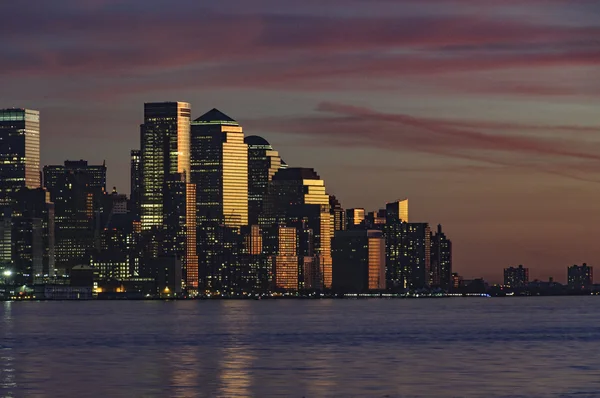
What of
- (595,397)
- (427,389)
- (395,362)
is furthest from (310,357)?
(595,397)

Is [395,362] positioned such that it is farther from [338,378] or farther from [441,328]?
[441,328]

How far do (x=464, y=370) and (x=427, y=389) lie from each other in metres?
16.5

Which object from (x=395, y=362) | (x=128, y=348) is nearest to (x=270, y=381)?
(x=395, y=362)

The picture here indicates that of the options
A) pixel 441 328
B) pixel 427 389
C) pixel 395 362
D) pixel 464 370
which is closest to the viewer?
pixel 427 389

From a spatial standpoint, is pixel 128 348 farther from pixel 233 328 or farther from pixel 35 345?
pixel 233 328

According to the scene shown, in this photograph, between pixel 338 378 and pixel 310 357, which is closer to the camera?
pixel 338 378

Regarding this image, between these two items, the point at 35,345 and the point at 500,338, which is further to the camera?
the point at 500,338

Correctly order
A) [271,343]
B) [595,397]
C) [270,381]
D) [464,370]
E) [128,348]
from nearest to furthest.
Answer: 1. [595,397]
2. [270,381]
3. [464,370]
4. [128,348]
5. [271,343]

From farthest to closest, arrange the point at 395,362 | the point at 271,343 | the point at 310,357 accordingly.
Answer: the point at 271,343
the point at 310,357
the point at 395,362

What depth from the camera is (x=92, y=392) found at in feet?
284

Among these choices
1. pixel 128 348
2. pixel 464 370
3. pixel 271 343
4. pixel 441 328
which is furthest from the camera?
pixel 441 328

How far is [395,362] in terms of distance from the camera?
112 meters

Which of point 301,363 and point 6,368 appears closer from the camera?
point 6,368

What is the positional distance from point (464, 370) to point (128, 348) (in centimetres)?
4149
